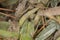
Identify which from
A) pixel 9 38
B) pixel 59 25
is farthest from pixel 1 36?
pixel 59 25

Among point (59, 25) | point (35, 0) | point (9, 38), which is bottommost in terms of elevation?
point (9, 38)

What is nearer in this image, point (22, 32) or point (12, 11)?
point (22, 32)

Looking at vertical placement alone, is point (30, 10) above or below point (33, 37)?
above

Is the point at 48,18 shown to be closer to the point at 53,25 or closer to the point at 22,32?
the point at 53,25

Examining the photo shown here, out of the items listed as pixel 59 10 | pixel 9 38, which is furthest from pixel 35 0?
pixel 9 38

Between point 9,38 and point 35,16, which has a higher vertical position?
point 35,16

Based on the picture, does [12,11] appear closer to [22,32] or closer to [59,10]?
[22,32]

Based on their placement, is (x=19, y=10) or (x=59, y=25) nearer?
(x=59, y=25)
